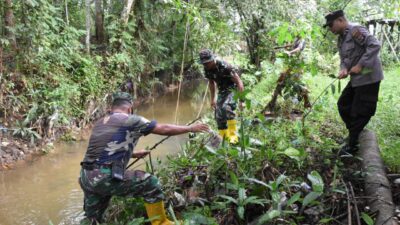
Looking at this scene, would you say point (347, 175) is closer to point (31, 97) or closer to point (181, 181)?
point (181, 181)

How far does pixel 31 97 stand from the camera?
8578mm

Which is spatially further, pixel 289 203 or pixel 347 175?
pixel 347 175

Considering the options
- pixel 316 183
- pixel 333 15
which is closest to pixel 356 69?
pixel 333 15

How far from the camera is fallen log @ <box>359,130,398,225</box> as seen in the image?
10.4 ft

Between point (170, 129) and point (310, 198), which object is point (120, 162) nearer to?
point (170, 129)

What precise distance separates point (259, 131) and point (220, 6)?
28.3 feet

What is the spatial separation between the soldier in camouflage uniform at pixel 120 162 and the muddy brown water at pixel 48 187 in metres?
1.79

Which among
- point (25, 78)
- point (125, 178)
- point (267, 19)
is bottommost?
point (125, 178)

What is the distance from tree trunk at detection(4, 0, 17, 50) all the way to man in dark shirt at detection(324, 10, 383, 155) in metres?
6.43

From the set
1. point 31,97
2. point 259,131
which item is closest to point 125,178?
point 259,131

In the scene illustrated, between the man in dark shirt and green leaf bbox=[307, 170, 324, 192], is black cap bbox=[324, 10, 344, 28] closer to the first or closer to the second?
the man in dark shirt

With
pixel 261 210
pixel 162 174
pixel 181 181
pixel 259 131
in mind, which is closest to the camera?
pixel 261 210

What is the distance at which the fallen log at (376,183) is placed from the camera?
3180 millimetres

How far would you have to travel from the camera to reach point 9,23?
320 inches
